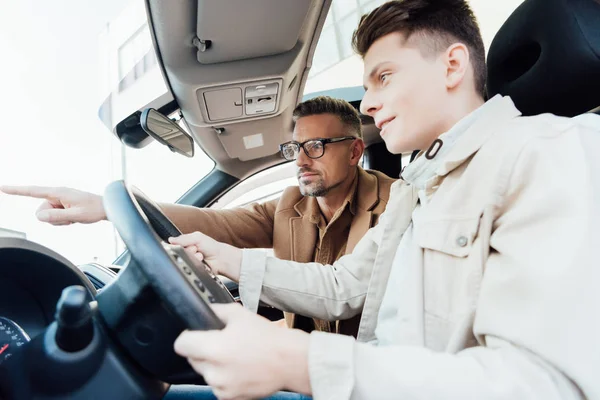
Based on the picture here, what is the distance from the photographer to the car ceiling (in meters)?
1.46

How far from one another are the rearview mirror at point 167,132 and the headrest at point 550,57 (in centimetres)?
135

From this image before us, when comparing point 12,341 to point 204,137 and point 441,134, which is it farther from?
point 204,137

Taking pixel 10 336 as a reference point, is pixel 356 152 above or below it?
above

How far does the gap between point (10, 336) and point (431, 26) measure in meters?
1.21

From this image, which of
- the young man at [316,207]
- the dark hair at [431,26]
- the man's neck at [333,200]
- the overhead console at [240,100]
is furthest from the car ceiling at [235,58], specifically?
the man's neck at [333,200]

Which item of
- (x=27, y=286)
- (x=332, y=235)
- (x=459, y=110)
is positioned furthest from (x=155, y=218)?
(x=332, y=235)

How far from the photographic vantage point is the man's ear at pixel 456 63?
1.00 m

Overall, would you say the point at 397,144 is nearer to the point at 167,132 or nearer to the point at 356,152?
the point at 356,152

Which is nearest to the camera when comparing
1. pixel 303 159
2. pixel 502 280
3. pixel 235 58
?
pixel 502 280

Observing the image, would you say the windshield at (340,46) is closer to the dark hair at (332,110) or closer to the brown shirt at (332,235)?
the dark hair at (332,110)

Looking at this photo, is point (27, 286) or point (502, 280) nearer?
point (502, 280)

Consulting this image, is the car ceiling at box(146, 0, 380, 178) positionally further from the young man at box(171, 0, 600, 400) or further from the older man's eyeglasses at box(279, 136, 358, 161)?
the young man at box(171, 0, 600, 400)

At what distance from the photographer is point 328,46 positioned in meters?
2.04

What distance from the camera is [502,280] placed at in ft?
2.04
